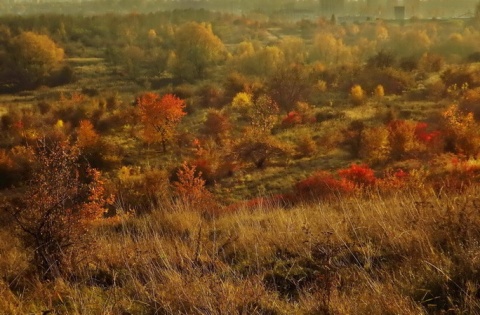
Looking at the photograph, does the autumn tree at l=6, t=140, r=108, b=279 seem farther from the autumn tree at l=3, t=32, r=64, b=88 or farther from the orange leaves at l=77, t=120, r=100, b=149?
the autumn tree at l=3, t=32, r=64, b=88

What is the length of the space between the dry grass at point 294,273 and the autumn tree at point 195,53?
183 ft

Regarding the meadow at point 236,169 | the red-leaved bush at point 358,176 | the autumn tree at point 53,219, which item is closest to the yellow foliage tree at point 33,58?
the meadow at point 236,169

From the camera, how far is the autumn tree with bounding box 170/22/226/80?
59.9 m

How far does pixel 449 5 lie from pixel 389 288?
4650 inches

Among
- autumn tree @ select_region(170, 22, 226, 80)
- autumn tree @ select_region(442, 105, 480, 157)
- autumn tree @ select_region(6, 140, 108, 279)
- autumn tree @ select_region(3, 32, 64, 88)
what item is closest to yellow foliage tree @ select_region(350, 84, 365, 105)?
autumn tree @ select_region(442, 105, 480, 157)

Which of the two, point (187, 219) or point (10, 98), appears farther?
point (10, 98)

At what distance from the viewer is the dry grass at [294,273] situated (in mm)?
3170

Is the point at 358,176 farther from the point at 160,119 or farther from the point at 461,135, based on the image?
the point at 160,119

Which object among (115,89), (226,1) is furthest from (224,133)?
(226,1)

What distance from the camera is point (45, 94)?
5356 centimetres

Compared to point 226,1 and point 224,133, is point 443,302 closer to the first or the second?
point 224,133

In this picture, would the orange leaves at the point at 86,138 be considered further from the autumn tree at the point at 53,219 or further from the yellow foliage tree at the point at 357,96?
the autumn tree at the point at 53,219

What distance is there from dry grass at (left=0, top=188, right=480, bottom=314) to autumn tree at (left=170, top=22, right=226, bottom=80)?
55.8 metres

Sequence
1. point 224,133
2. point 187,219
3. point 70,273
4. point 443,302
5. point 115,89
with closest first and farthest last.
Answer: point 443,302 → point 70,273 → point 187,219 → point 224,133 → point 115,89
